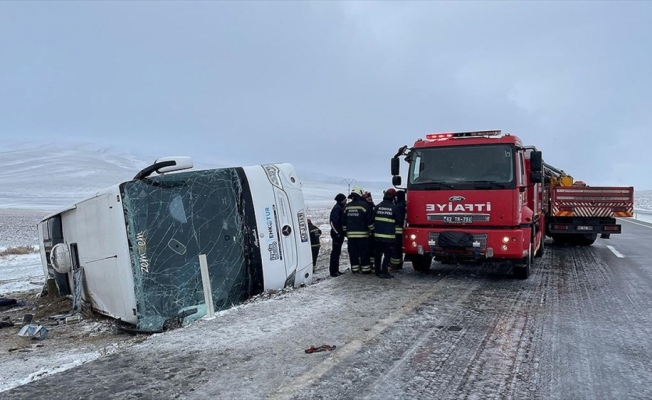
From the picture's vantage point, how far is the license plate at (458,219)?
800 cm

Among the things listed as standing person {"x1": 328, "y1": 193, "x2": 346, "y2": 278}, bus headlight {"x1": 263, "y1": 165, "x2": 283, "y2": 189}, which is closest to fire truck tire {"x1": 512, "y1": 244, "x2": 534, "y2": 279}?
standing person {"x1": 328, "y1": 193, "x2": 346, "y2": 278}

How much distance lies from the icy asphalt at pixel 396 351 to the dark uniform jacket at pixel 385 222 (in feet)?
4.25

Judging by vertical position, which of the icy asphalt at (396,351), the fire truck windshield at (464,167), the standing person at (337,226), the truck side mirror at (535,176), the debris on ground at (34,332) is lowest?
the debris on ground at (34,332)

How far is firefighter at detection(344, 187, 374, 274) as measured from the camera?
28.5 ft

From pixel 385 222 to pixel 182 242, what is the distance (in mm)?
3555

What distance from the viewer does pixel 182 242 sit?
6.53 meters

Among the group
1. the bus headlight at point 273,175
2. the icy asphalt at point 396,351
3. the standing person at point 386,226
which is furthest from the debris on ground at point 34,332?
the standing person at point 386,226

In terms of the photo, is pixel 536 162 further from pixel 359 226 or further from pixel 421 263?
pixel 359 226

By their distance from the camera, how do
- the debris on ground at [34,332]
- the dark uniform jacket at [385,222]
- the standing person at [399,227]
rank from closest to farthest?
1. the debris on ground at [34,332]
2. the dark uniform jacket at [385,222]
3. the standing person at [399,227]

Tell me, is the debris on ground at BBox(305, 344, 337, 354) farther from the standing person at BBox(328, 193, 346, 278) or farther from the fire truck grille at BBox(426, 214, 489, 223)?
the standing person at BBox(328, 193, 346, 278)

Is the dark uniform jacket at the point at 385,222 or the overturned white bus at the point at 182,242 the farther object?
the dark uniform jacket at the point at 385,222

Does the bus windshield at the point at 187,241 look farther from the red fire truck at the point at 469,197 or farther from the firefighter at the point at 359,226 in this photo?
the red fire truck at the point at 469,197

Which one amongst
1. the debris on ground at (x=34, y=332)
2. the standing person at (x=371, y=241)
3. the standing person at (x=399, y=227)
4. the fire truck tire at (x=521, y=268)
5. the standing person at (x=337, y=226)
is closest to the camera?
the debris on ground at (x=34, y=332)

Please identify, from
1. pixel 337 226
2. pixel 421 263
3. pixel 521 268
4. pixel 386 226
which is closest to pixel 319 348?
pixel 386 226
